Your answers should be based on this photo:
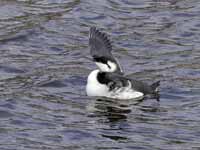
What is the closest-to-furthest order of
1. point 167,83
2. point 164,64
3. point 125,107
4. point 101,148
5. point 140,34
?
point 101,148
point 125,107
point 167,83
point 164,64
point 140,34

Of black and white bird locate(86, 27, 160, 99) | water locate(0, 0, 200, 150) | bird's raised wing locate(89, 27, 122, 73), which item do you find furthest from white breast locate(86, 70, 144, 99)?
bird's raised wing locate(89, 27, 122, 73)

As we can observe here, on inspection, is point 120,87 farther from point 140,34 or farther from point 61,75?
point 140,34

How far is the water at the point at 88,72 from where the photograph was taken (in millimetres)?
12016

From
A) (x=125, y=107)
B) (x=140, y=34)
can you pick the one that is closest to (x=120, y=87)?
(x=125, y=107)

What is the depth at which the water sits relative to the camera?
1202cm

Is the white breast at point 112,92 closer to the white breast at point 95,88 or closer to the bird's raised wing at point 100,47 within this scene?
the white breast at point 95,88

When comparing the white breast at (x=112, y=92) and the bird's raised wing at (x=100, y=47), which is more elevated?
the bird's raised wing at (x=100, y=47)

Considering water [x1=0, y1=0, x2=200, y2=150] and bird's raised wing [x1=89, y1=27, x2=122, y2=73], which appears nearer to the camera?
water [x1=0, y1=0, x2=200, y2=150]

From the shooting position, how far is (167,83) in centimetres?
1529

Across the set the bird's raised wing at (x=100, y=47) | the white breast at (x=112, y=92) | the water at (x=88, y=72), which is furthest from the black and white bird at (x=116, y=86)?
the bird's raised wing at (x=100, y=47)

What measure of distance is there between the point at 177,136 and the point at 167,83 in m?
3.28

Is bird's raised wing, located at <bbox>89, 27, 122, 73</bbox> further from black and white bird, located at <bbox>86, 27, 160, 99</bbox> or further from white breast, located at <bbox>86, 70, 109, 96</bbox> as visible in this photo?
white breast, located at <bbox>86, 70, 109, 96</bbox>

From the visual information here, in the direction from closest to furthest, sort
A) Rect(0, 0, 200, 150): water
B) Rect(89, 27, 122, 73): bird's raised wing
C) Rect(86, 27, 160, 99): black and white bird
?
Rect(0, 0, 200, 150): water, Rect(86, 27, 160, 99): black and white bird, Rect(89, 27, 122, 73): bird's raised wing

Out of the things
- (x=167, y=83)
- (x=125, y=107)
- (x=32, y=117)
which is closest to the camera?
(x=32, y=117)
